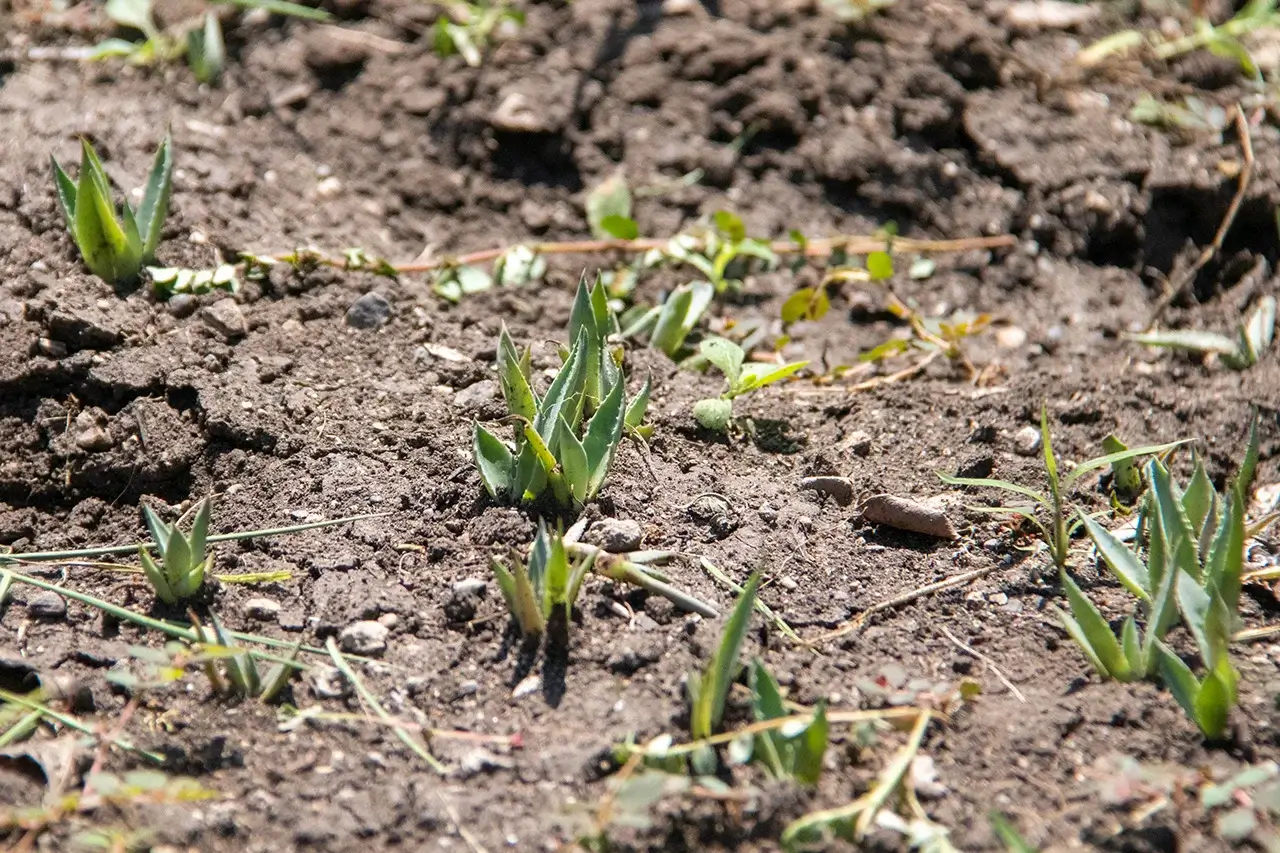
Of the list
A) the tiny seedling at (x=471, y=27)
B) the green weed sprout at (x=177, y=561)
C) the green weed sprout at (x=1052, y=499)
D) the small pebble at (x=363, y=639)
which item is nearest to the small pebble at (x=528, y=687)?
the small pebble at (x=363, y=639)

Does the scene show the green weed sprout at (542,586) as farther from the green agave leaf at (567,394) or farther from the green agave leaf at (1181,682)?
the green agave leaf at (1181,682)

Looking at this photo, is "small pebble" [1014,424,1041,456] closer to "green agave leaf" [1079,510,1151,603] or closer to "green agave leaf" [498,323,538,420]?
"green agave leaf" [1079,510,1151,603]

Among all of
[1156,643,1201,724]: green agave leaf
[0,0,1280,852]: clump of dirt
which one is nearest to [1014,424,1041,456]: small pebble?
[0,0,1280,852]: clump of dirt

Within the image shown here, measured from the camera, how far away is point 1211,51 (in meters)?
3.41

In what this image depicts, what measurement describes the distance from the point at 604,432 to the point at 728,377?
431mm

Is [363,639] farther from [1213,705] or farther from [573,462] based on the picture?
[1213,705]

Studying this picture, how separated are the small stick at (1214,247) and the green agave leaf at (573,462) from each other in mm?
1570

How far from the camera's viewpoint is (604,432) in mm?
2180

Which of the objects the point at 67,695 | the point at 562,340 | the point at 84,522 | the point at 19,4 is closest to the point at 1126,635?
the point at 562,340

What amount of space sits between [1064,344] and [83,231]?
2.19 metres

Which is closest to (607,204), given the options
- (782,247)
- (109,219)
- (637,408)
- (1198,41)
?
(782,247)

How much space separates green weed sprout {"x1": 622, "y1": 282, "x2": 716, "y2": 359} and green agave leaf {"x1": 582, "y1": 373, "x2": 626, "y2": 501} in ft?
1.61

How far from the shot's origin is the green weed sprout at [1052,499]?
7.02 feet

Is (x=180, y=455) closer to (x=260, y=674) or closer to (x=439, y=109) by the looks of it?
(x=260, y=674)
